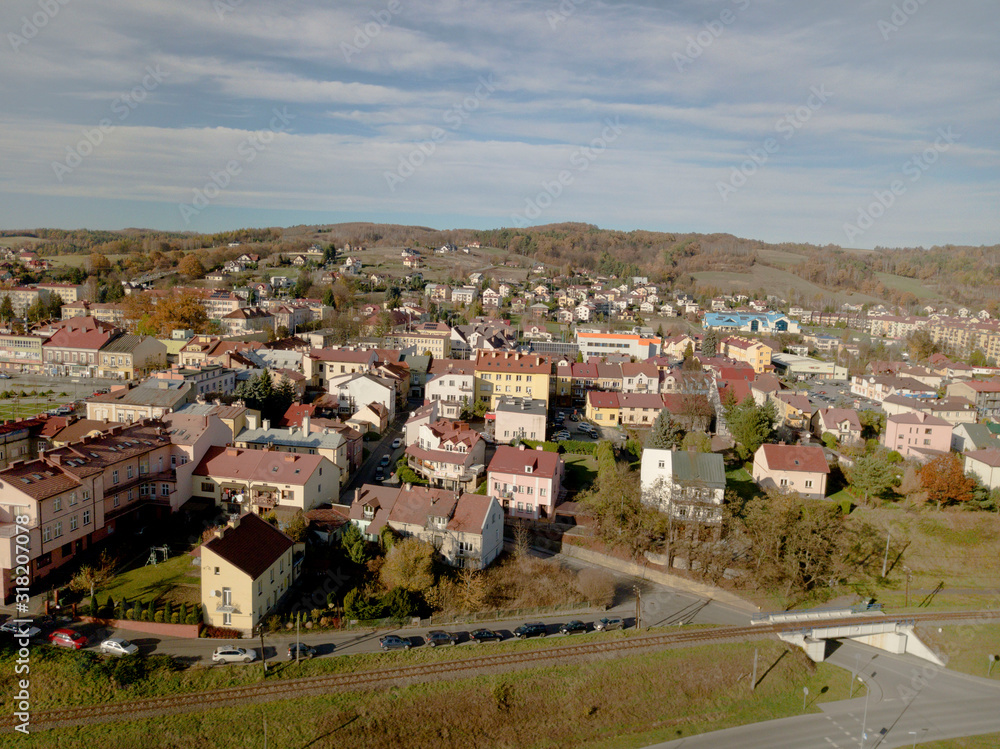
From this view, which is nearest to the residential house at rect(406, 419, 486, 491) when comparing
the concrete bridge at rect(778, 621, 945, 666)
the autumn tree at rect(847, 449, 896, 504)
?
the concrete bridge at rect(778, 621, 945, 666)

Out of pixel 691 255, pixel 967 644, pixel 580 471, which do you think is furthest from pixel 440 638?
pixel 691 255

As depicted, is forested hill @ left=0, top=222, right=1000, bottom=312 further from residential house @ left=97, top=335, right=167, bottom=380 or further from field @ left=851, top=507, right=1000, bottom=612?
field @ left=851, top=507, right=1000, bottom=612

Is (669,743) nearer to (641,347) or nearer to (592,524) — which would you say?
(592,524)

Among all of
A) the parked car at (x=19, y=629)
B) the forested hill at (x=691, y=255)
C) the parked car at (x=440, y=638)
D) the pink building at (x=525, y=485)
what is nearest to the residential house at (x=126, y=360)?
the pink building at (x=525, y=485)

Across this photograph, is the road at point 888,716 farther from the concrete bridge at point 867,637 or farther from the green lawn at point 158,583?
the green lawn at point 158,583

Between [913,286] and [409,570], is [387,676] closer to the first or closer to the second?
[409,570]

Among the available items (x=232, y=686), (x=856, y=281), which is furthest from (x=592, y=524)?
(x=856, y=281)
